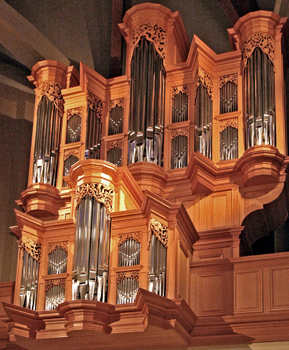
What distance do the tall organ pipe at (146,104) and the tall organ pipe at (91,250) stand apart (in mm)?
1925

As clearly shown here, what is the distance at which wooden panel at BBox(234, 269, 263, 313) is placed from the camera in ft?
33.8

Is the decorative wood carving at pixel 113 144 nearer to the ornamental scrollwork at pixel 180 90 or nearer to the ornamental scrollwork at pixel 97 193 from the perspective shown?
the ornamental scrollwork at pixel 180 90

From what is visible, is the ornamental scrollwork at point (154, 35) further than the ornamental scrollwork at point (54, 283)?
Yes

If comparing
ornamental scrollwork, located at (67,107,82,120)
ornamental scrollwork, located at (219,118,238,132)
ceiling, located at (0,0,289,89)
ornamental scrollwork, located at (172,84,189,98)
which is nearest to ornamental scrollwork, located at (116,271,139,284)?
ornamental scrollwork, located at (219,118,238,132)

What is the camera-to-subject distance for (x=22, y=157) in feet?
48.2

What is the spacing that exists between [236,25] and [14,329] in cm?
642

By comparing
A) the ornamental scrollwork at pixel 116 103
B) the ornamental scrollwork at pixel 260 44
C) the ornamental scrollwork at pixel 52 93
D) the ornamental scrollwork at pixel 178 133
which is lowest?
the ornamental scrollwork at pixel 178 133

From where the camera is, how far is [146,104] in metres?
13.0

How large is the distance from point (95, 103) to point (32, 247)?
3.45 m

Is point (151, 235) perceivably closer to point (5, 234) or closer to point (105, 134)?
point (105, 134)

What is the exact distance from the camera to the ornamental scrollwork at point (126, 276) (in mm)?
10391

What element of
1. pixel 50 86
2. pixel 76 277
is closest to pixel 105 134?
pixel 50 86

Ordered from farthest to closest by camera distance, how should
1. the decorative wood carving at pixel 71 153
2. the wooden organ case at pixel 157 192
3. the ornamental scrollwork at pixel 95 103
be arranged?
the ornamental scrollwork at pixel 95 103 < the decorative wood carving at pixel 71 153 < the wooden organ case at pixel 157 192

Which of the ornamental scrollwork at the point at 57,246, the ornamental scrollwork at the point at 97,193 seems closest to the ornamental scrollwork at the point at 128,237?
the ornamental scrollwork at the point at 97,193
